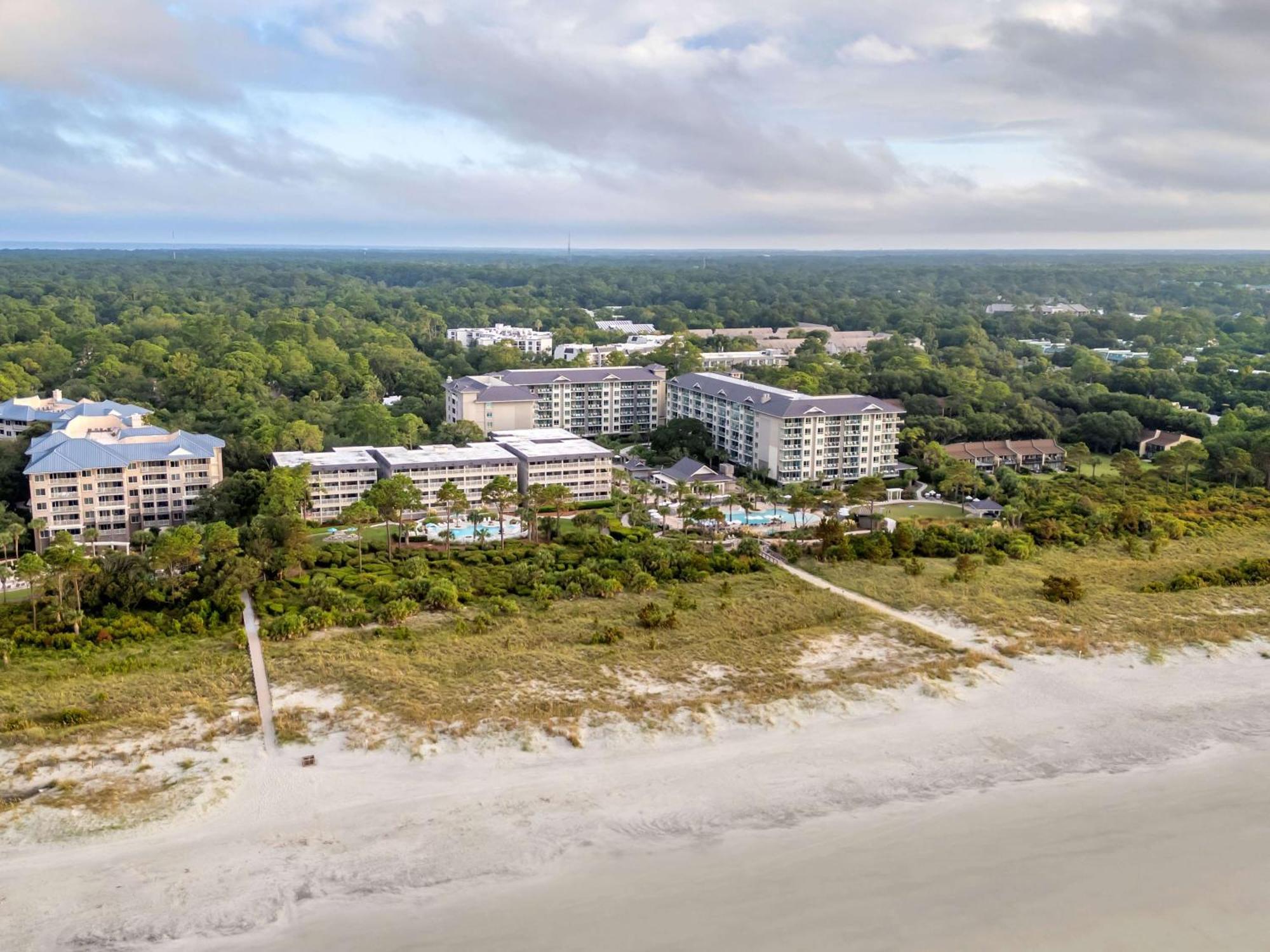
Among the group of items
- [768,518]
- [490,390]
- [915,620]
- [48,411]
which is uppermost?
[490,390]

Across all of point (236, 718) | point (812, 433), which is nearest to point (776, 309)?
point (812, 433)

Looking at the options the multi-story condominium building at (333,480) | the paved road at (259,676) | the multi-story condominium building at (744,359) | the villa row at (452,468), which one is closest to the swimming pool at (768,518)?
the villa row at (452,468)

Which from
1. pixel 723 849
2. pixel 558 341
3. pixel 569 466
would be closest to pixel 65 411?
pixel 569 466

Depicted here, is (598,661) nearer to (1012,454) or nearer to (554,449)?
(554,449)

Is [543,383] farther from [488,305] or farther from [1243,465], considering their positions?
[488,305]

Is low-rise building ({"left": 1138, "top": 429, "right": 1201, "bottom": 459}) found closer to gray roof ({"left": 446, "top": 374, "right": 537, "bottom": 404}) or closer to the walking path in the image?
the walking path

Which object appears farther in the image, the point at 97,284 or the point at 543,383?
the point at 97,284

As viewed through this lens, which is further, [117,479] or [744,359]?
[744,359]
